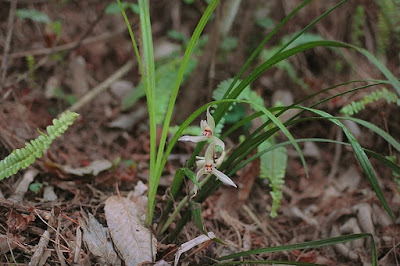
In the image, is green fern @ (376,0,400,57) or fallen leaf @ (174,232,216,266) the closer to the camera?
fallen leaf @ (174,232,216,266)

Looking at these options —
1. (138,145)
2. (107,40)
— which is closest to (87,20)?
(107,40)

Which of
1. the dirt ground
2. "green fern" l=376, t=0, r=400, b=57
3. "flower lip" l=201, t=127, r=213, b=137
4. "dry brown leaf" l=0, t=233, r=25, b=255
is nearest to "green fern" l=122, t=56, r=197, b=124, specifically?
the dirt ground

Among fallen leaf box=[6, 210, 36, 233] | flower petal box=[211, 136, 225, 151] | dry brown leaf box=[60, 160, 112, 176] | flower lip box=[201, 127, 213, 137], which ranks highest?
flower lip box=[201, 127, 213, 137]

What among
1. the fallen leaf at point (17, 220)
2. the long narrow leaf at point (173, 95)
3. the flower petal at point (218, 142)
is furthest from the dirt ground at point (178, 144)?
the flower petal at point (218, 142)

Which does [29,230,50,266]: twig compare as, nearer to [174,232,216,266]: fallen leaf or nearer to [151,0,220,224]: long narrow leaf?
[151,0,220,224]: long narrow leaf

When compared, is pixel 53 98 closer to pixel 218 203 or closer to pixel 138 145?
pixel 138 145

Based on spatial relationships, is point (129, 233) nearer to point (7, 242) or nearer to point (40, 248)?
point (40, 248)

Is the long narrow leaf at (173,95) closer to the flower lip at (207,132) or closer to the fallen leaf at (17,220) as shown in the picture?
the flower lip at (207,132)
